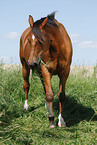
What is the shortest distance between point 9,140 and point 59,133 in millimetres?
883

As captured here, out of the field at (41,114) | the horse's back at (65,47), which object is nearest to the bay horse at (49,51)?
the horse's back at (65,47)

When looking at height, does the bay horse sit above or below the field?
above

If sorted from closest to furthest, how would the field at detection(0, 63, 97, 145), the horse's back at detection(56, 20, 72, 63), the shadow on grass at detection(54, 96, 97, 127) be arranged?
the field at detection(0, 63, 97, 145) < the horse's back at detection(56, 20, 72, 63) < the shadow on grass at detection(54, 96, 97, 127)

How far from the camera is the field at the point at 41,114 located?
3.35 metres

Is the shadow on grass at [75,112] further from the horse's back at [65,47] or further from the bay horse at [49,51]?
the horse's back at [65,47]

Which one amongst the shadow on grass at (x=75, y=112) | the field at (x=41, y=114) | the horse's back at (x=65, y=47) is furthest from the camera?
the shadow on grass at (x=75, y=112)

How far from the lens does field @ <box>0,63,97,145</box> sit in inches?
132

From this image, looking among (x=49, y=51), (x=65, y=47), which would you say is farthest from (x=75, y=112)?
(x=49, y=51)

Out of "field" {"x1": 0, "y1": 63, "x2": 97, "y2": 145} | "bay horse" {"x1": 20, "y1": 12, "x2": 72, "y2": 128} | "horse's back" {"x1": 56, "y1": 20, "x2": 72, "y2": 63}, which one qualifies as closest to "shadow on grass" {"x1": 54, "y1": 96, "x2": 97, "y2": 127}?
"field" {"x1": 0, "y1": 63, "x2": 97, "y2": 145}

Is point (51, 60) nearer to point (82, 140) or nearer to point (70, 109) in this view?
point (82, 140)

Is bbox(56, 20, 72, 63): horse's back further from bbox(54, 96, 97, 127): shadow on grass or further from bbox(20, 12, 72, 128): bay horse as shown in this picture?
bbox(54, 96, 97, 127): shadow on grass

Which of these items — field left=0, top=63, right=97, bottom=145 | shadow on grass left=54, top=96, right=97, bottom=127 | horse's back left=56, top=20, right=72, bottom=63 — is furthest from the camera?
shadow on grass left=54, top=96, right=97, bottom=127

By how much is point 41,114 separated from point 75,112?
0.92m

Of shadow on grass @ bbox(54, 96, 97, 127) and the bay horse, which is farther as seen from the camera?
shadow on grass @ bbox(54, 96, 97, 127)
